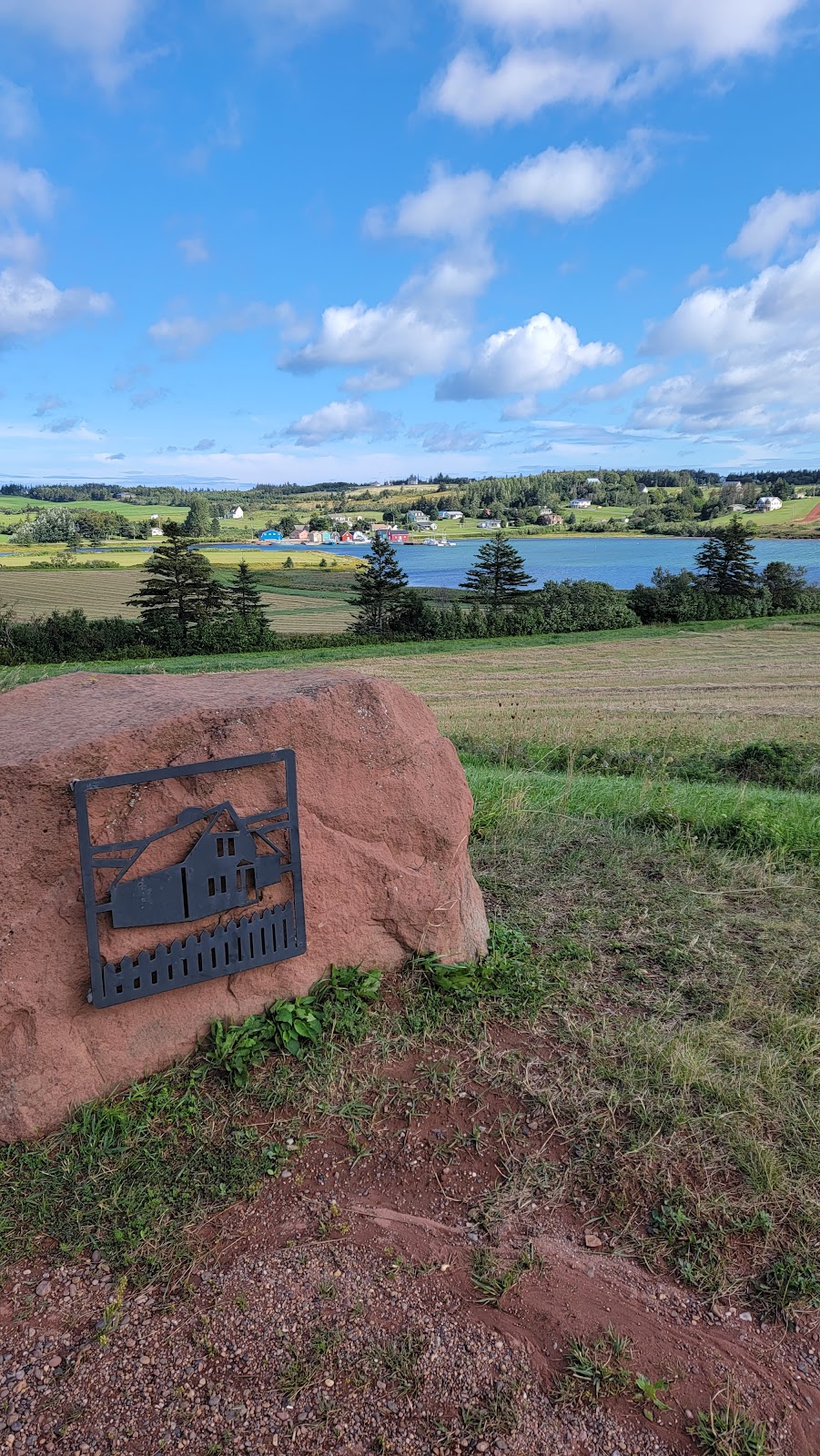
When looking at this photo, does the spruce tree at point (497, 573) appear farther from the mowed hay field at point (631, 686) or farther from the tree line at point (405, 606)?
the mowed hay field at point (631, 686)

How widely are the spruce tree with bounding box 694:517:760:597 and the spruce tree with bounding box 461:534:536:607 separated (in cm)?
1211

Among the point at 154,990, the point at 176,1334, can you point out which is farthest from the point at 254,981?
the point at 176,1334

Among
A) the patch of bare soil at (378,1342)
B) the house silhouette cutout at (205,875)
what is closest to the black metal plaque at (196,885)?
the house silhouette cutout at (205,875)

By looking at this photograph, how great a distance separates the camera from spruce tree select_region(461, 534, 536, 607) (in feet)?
164

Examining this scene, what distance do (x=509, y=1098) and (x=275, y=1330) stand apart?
130cm

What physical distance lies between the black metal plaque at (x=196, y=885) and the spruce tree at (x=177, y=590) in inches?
1506

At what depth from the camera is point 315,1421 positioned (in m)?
2.29

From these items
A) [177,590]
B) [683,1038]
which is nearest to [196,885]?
[683,1038]

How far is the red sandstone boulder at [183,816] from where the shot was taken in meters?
3.21

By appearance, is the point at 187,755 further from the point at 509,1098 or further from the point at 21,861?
the point at 509,1098

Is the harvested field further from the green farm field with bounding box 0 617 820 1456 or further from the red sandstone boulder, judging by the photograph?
the green farm field with bounding box 0 617 820 1456

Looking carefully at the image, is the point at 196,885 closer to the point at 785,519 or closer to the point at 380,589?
the point at 380,589

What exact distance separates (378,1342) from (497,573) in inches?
1949

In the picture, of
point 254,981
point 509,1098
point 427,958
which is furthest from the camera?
point 427,958
